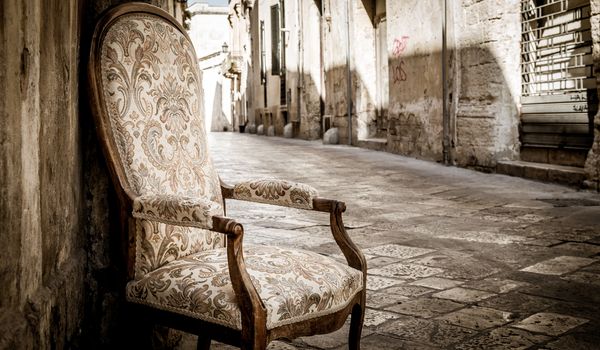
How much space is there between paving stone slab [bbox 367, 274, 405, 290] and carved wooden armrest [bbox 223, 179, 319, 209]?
104cm

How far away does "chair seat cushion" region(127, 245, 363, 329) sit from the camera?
1.72 m

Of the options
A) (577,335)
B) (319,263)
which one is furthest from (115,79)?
(577,335)

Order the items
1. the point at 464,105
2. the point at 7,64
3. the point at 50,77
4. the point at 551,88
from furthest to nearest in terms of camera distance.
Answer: the point at 464,105 < the point at 551,88 < the point at 50,77 < the point at 7,64

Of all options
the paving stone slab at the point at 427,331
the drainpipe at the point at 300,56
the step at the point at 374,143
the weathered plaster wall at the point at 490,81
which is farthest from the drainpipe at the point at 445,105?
the drainpipe at the point at 300,56

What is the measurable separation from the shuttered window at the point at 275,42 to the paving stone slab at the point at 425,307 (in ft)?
57.1

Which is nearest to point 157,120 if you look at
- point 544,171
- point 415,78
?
point 544,171

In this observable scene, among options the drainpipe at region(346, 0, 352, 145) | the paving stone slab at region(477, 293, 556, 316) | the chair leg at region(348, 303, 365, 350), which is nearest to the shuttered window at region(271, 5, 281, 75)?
the drainpipe at region(346, 0, 352, 145)

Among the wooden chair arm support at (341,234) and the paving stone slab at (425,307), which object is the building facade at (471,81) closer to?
the paving stone slab at (425,307)

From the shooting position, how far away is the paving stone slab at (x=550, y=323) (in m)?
2.47

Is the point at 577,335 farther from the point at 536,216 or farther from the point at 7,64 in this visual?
the point at 536,216

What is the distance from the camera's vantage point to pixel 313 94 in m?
16.1

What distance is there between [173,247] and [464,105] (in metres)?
7.06

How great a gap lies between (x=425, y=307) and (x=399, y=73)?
839 cm

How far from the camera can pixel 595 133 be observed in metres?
6.14
